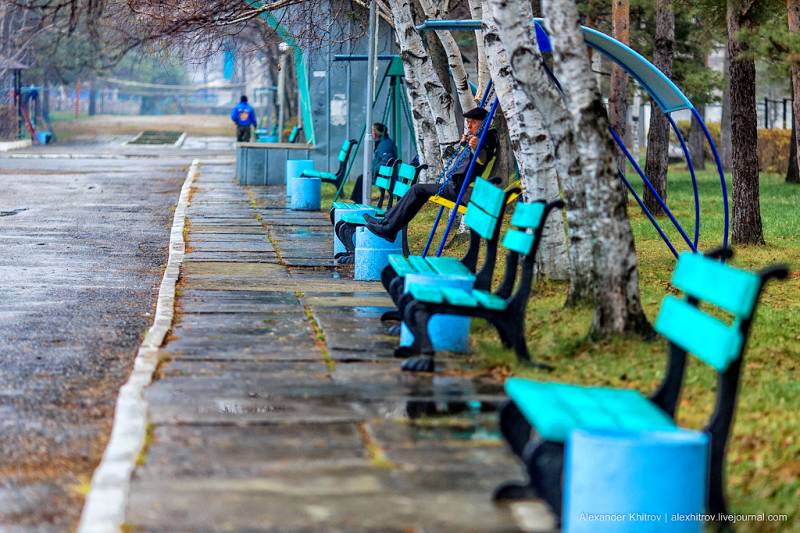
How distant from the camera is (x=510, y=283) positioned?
26.8 ft

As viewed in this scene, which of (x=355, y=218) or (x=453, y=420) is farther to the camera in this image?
(x=355, y=218)

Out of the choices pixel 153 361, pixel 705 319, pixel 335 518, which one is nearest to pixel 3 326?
pixel 153 361

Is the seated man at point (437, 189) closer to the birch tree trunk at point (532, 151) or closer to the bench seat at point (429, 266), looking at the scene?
the birch tree trunk at point (532, 151)

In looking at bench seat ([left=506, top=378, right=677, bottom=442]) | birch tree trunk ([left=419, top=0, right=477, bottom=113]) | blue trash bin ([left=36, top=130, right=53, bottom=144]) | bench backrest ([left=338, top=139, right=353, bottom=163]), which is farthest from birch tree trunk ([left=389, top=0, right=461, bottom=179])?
blue trash bin ([left=36, top=130, right=53, bottom=144])

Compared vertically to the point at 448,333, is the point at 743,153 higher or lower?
higher

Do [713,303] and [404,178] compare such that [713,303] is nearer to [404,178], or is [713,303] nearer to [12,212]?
[404,178]

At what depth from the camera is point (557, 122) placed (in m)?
8.70

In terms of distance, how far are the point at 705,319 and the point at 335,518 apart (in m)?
1.58

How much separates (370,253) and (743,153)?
5685 millimetres

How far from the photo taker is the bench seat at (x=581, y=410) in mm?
4496

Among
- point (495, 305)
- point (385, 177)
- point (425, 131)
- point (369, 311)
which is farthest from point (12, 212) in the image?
point (495, 305)

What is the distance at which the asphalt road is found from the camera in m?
5.52

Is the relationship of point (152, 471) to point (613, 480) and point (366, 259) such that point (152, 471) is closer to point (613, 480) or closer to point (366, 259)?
point (613, 480)

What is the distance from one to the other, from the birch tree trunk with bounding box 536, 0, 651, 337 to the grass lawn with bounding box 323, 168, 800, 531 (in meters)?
0.19
